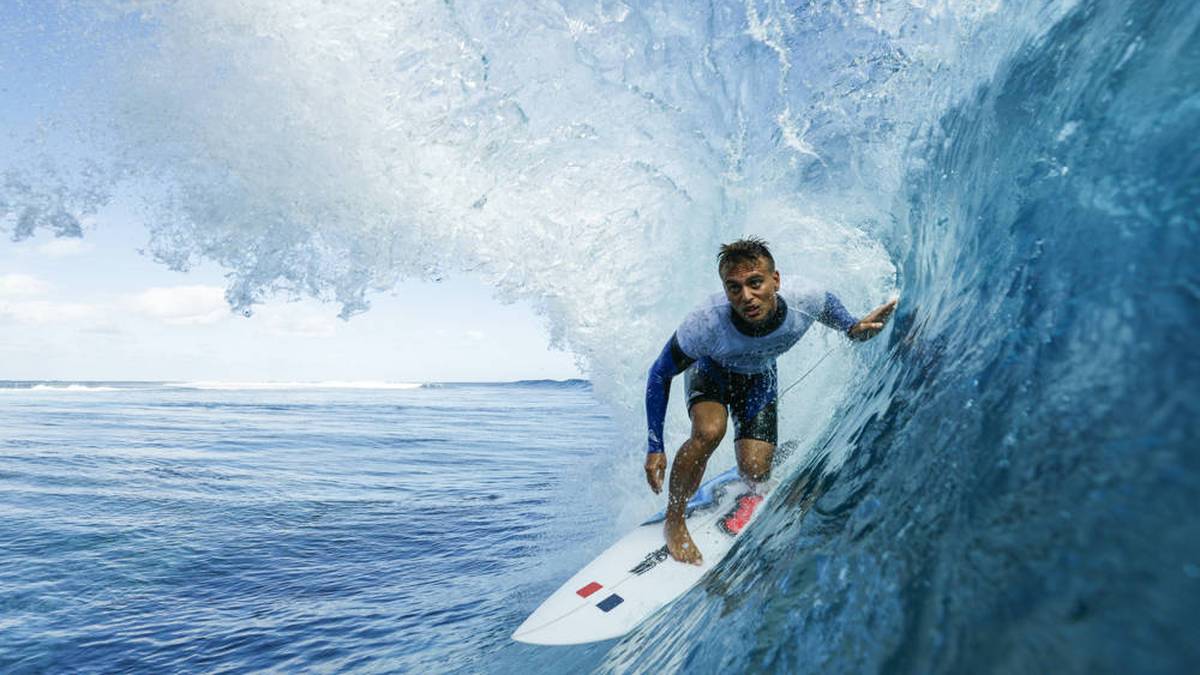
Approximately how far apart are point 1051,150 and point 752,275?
4.66ft

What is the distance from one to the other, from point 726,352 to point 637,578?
146 centimetres

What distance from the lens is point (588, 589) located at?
13.5ft

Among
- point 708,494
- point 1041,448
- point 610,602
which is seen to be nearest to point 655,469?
point 610,602

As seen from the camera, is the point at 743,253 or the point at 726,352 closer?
the point at 743,253

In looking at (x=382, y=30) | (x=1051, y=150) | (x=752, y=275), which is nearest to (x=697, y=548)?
(x=752, y=275)

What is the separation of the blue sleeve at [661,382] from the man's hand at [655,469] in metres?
0.10

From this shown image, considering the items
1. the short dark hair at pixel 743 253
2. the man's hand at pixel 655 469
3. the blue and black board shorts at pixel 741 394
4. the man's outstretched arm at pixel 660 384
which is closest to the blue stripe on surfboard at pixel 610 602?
the man's hand at pixel 655 469

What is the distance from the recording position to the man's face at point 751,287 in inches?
143

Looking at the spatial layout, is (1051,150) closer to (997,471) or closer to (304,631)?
(997,471)

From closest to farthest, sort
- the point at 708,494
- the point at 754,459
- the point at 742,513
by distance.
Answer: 1. the point at 742,513
2. the point at 754,459
3. the point at 708,494

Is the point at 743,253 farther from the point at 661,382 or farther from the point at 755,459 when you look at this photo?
the point at 755,459

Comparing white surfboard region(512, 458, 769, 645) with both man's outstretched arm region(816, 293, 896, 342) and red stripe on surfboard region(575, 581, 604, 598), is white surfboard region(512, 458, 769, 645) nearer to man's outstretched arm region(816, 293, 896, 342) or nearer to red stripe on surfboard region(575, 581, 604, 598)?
red stripe on surfboard region(575, 581, 604, 598)

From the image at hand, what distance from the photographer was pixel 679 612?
329 centimetres

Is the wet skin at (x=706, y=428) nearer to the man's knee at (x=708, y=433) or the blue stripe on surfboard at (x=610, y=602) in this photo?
the man's knee at (x=708, y=433)
